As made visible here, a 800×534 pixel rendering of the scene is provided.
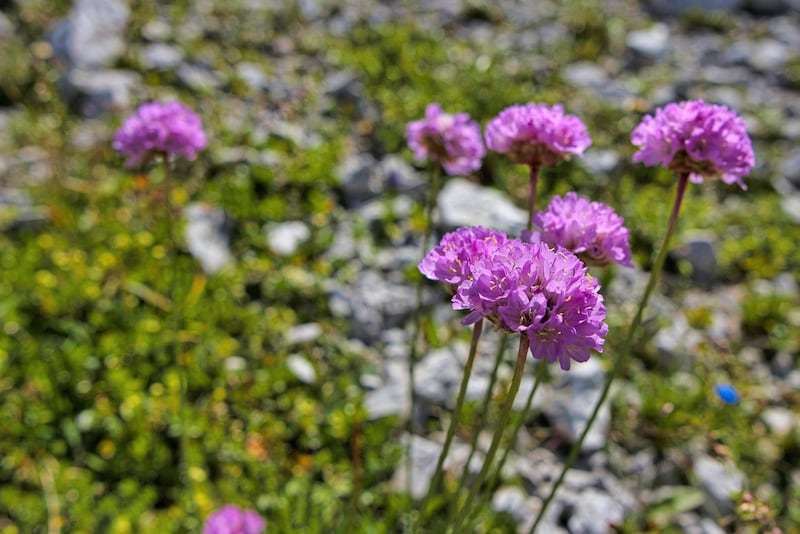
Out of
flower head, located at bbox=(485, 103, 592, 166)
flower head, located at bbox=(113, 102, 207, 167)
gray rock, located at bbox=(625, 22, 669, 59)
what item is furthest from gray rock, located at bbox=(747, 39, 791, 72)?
flower head, located at bbox=(113, 102, 207, 167)

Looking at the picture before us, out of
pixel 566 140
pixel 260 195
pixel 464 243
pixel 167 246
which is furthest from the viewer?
pixel 260 195

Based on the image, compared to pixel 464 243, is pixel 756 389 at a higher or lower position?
lower

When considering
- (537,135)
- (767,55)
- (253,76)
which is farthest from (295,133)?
(767,55)

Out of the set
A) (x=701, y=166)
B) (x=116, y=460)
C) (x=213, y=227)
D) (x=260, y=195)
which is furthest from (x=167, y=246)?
(x=701, y=166)

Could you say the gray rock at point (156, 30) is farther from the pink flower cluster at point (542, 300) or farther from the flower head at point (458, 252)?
the pink flower cluster at point (542, 300)

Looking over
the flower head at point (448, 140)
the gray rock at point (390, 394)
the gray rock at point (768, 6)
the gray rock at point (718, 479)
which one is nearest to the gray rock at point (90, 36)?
the gray rock at point (390, 394)

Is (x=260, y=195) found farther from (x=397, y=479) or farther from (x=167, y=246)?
(x=397, y=479)

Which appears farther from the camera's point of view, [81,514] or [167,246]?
[167,246]

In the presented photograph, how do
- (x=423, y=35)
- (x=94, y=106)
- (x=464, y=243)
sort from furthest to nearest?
(x=423, y=35), (x=94, y=106), (x=464, y=243)
